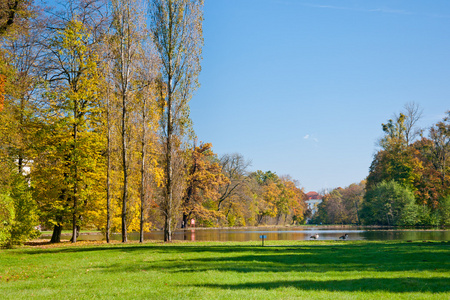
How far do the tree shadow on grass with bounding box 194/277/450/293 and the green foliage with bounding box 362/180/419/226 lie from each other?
149ft

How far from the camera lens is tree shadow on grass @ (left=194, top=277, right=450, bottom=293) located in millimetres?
8141

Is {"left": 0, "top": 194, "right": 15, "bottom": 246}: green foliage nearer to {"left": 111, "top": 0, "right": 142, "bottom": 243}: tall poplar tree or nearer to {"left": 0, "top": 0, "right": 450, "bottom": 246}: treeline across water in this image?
{"left": 0, "top": 0, "right": 450, "bottom": 246}: treeline across water

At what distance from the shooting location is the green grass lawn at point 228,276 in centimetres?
798

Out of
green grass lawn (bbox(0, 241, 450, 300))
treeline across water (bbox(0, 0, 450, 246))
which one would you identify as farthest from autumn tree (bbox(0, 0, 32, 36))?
green grass lawn (bbox(0, 241, 450, 300))

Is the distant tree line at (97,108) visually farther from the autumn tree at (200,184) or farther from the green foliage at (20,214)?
the autumn tree at (200,184)

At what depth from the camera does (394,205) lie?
51.0 m

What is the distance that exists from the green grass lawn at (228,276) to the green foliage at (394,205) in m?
39.8

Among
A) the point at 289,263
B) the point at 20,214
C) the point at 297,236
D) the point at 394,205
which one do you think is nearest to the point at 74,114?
the point at 20,214

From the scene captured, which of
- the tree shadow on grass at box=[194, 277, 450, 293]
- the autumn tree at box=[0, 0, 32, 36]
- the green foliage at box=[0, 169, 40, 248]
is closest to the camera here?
the tree shadow on grass at box=[194, 277, 450, 293]

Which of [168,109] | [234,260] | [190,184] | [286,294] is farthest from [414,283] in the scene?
[190,184]

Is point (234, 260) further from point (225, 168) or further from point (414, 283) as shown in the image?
point (225, 168)

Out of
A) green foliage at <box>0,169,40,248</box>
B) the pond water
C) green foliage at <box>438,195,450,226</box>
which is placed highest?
green foliage at <box>0,169,40,248</box>

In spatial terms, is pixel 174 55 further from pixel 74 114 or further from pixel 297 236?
pixel 297 236

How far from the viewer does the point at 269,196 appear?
3319 inches
